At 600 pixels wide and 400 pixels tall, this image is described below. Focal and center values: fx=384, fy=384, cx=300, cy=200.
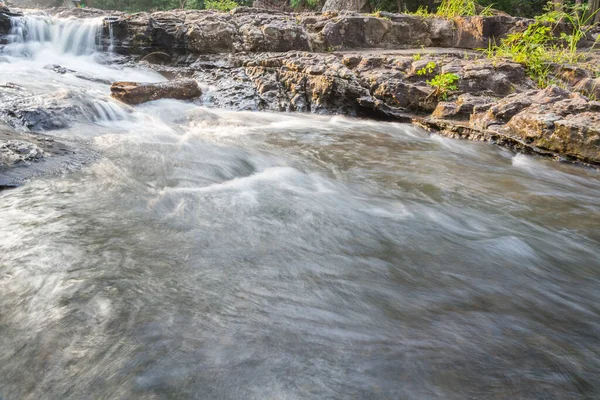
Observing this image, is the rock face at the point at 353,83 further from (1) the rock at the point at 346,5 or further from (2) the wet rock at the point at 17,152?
(1) the rock at the point at 346,5

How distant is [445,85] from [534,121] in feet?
5.73

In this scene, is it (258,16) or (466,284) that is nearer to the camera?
(466,284)

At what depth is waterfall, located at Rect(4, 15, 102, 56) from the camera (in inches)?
327

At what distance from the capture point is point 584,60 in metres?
7.07

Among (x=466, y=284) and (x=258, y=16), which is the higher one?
(x=258, y=16)

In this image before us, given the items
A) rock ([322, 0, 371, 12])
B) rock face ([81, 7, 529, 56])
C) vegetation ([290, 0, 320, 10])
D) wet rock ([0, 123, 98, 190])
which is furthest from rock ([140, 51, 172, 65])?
vegetation ([290, 0, 320, 10])

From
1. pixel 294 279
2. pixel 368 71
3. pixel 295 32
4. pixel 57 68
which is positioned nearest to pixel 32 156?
pixel 294 279

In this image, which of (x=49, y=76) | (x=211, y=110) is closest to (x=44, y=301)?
(x=211, y=110)

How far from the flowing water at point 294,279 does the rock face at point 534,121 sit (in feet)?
1.27

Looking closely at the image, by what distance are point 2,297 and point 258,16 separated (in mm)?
8707

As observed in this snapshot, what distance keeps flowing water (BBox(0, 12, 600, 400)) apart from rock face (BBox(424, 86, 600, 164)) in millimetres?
388

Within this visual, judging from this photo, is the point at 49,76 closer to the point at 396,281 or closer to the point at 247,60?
the point at 247,60

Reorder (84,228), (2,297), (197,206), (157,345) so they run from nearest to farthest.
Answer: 1. (157,345)
2. (2,297)
3. (84,228)
4. (197,206)

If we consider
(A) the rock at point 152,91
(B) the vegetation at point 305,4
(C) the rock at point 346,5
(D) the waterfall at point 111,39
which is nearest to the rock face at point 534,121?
(A) the rock at point 152,91
